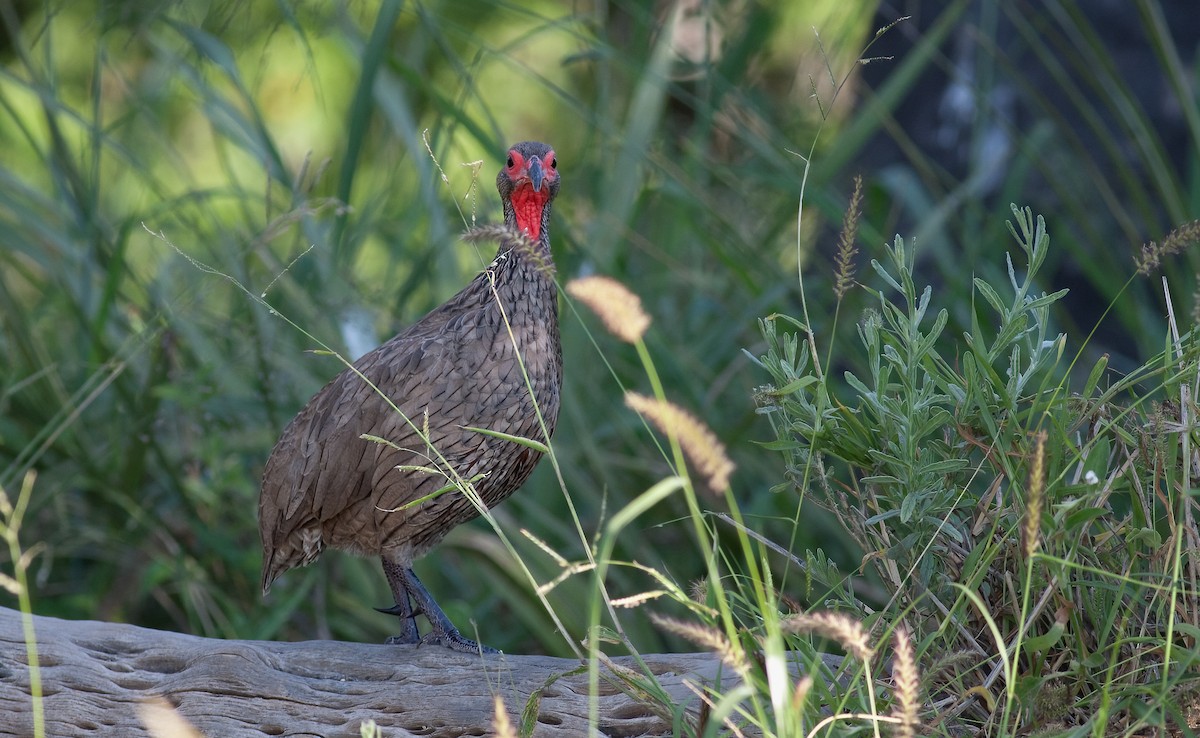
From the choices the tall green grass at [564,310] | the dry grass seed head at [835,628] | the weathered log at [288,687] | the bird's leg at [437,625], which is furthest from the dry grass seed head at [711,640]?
the bird's leg at [437,625]

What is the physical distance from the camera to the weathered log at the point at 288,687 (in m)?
2.34

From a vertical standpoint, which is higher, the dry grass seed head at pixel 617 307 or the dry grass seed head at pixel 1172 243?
the dry grass seed head at pixel 1172 243

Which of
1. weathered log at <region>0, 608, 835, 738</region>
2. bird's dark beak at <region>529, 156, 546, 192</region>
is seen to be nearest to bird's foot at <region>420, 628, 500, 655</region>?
weathered log at <region>0, 608, 835, 738</region>

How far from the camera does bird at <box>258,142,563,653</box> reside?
2613 millimetres

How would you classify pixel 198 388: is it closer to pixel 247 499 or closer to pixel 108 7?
pixel 247 499

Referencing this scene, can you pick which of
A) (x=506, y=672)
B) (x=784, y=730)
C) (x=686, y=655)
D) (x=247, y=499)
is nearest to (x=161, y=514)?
(x=247, y=499)

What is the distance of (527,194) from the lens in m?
2.87

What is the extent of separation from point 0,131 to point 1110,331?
5.31 meters

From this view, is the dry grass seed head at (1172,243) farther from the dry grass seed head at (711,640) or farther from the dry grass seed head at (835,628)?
the dry grass seed head at (711,640)

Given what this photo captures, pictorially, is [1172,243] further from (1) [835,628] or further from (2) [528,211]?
(2) [528,211]

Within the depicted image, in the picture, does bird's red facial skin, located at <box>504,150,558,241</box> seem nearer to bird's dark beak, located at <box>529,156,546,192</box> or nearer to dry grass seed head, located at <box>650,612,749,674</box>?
bird's dark beak, located at <box>529,156,546,192</box>

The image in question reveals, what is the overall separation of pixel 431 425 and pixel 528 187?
63cm

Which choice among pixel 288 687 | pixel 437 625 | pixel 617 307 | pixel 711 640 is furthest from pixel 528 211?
pixel 711 640

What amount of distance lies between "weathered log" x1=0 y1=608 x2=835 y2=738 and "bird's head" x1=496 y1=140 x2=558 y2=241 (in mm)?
995
